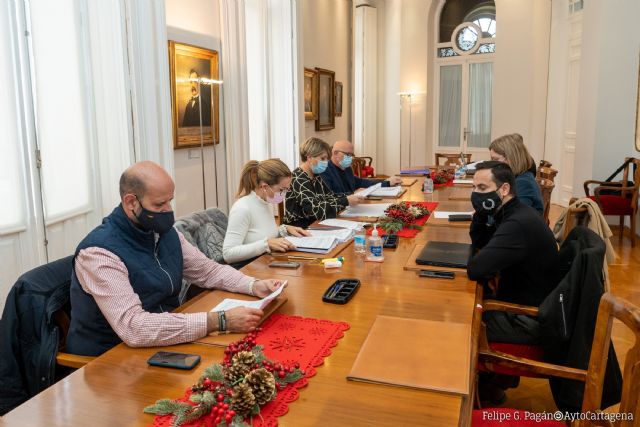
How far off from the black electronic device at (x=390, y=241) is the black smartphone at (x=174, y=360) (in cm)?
161

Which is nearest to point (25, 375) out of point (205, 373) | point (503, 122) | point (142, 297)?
point (142, 297)

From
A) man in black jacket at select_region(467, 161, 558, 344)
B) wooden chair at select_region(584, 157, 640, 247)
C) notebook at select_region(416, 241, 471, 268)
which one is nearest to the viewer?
man in black jacket at select_region(467, 161, 558, 344)

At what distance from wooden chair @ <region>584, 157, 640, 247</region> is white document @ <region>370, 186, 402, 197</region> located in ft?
9.72

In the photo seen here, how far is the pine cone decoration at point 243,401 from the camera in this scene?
128 centimetres

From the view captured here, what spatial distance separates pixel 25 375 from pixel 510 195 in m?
2.32

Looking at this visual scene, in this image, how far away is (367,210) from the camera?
422 cm

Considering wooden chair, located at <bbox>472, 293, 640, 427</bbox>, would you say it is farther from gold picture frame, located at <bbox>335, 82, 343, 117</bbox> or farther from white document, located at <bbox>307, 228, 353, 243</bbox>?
gold picture frame, located at <bbox>335, 82, 343, 117</bbox>

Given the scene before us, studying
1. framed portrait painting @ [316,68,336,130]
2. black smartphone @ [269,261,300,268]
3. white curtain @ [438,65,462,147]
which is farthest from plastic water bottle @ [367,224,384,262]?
white curtain @ [438,65,462,147]

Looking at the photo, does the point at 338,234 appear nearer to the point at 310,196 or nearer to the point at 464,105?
the point at 310,196

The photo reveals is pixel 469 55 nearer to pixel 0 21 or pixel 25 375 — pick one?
pixel 0 21

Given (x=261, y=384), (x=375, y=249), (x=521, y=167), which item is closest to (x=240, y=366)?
(x=261, y=384)

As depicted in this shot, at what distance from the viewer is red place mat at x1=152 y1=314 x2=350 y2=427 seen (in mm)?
1300

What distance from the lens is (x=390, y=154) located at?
1224 centimetres

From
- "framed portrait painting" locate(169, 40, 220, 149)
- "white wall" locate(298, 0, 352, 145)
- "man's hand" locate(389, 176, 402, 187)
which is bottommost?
"man's hand" locate(389, 176, 402, 187)
